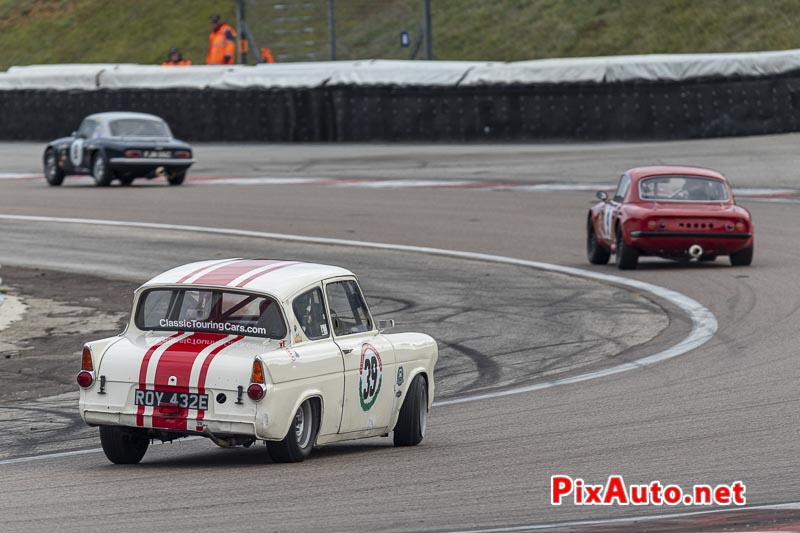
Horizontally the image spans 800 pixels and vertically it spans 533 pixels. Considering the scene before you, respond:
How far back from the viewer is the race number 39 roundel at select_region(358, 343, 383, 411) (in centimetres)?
914

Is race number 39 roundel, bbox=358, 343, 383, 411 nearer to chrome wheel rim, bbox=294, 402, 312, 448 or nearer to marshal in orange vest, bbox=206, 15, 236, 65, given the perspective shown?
chrome wheel rim, bbox=294, 402, 312, 448

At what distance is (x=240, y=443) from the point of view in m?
8.38

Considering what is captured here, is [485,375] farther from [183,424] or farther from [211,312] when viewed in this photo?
[183,424]

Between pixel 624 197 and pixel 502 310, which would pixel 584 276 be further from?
pixel 502 310

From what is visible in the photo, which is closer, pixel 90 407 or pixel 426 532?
pixel 426 532

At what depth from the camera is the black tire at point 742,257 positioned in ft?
61.9

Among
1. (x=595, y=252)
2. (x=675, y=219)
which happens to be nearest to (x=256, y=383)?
(x=675, y=219)

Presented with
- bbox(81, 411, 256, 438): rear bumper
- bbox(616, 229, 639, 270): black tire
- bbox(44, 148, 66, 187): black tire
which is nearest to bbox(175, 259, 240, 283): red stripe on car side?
bbox(81, 411, 256, 438): rear bumper

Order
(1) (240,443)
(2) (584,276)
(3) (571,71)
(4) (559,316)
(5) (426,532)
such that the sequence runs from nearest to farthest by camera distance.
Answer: (5) (426,532)
(1) (240,443)
(4) (559,316)
(2) (584,276)
(3) (571,71)

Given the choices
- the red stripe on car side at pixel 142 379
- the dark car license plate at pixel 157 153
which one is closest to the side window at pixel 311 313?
the red stripe on car side at pixel 142 379

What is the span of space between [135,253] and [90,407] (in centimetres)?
1333

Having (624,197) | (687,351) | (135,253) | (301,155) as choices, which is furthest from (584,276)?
(301,155)

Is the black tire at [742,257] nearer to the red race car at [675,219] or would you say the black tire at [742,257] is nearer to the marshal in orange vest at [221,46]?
the red race car at [675,219]

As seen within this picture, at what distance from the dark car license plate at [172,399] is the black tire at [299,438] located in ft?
1.62
